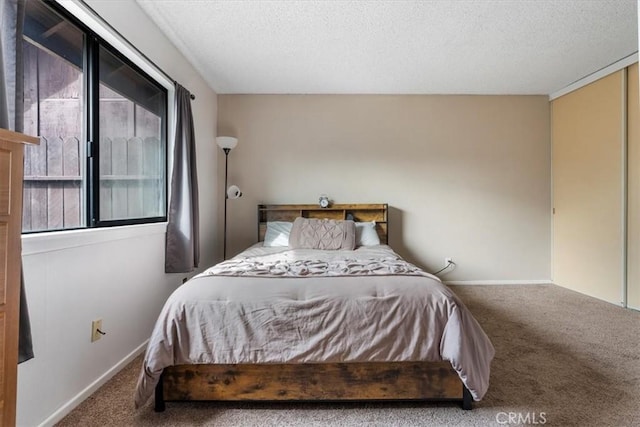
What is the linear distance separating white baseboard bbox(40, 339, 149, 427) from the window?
0.87m

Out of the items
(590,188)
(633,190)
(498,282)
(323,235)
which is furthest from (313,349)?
(590,188)

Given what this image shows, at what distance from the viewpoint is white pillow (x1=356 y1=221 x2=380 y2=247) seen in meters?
3.43

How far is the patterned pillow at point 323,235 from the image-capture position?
316 centimetres

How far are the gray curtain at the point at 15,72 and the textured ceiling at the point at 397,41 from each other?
116cm

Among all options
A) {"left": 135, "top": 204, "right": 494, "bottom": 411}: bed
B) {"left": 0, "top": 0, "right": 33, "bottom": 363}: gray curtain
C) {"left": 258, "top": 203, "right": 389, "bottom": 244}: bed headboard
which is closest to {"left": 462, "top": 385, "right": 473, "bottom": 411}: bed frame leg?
{"left": 135, "top": 204, "right": 494, "bottom": 411}: bed

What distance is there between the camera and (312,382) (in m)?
1.54

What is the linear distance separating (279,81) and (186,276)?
2.30m

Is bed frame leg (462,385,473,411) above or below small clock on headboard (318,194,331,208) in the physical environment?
below

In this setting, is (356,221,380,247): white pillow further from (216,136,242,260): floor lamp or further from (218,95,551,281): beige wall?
(216,136,242,260): floor lamp

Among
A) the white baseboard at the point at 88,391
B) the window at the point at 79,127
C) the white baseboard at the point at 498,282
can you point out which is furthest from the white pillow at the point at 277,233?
the white baseboard at the point at 498,282

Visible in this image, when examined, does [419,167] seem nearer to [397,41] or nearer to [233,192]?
[397,41]

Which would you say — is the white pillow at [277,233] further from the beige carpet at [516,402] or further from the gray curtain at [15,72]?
the gray curtain at [15,72]

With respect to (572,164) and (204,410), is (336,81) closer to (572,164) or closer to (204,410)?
(572,164)
